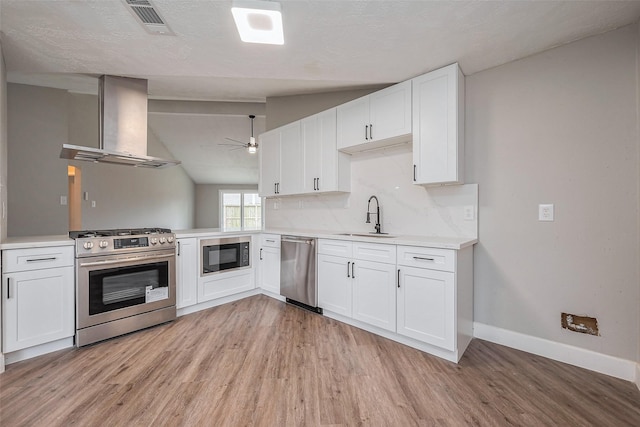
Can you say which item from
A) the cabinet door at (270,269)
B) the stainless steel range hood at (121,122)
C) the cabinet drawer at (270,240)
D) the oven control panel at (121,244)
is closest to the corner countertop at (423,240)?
the cabinet drawer at (270,240)

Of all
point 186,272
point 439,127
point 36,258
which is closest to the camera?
point 36,258

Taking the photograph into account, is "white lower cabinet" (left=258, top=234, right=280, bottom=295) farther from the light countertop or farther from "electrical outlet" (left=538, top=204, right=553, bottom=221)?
"electrical outlet" (left=538, top=204, right=553, bottom=221)

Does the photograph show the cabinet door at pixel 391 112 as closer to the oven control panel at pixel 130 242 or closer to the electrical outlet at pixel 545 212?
the electrical outlet at pixel 545 212

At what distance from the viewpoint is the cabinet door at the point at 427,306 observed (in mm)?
2090

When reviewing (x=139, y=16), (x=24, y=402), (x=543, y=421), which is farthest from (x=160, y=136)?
(x=543, y=421)

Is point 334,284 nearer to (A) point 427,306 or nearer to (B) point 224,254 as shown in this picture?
(A) point 427,306

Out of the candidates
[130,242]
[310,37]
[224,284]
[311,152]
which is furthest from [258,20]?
[224,284]

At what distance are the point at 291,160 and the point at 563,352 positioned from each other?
3.15 metres

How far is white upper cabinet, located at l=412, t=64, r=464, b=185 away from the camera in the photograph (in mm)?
2365

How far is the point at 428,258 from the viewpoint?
7.18 ft

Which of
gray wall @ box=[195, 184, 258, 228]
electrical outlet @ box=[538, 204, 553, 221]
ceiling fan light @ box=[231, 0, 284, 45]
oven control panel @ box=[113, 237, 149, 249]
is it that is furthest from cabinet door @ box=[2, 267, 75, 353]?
gray wall @ box=[195, 184, 258, 228]

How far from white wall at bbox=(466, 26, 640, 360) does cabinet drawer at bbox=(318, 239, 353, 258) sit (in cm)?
115

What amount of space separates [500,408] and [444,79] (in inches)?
93.5

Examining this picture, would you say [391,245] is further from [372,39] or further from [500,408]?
[372,39]
